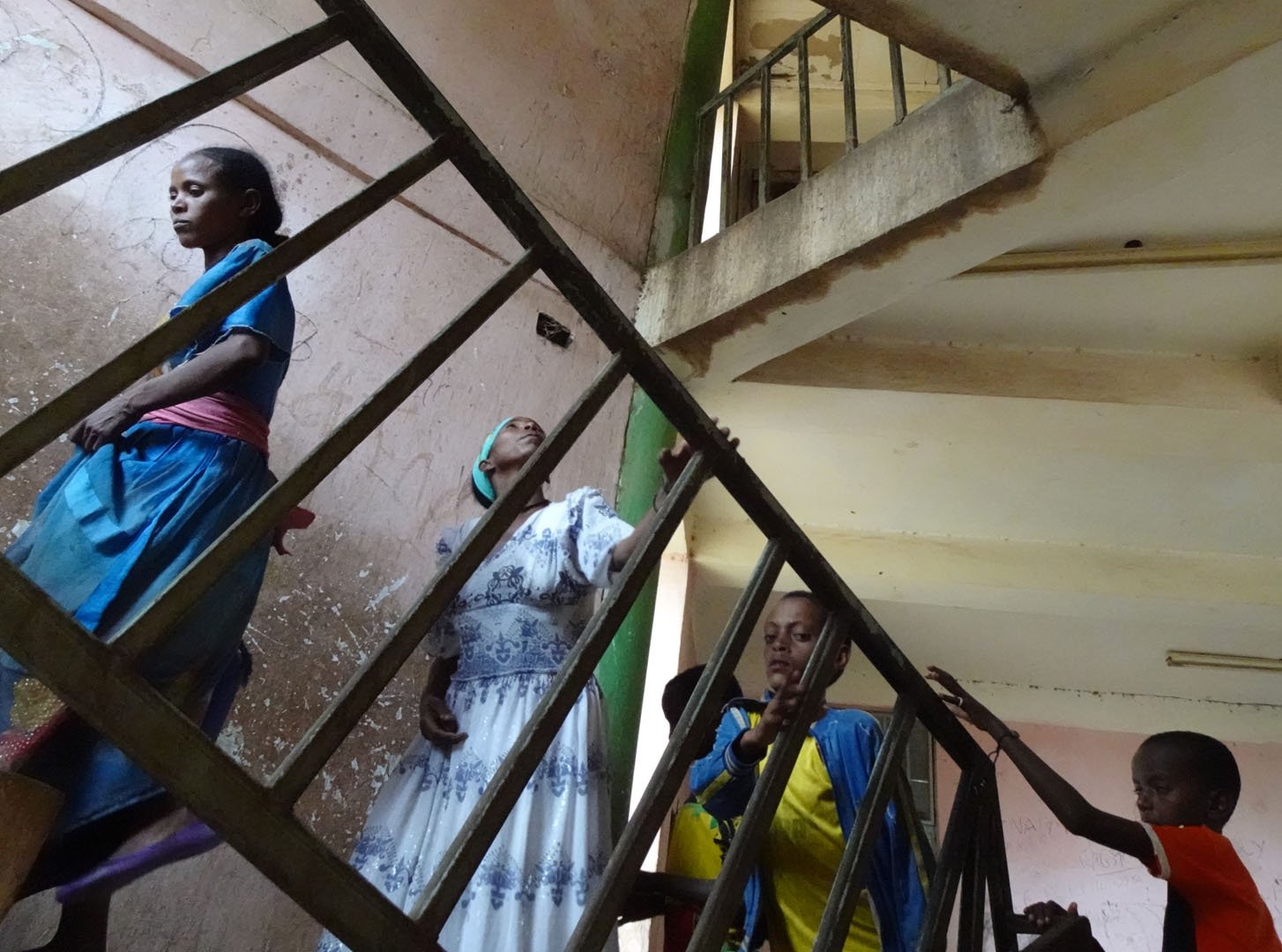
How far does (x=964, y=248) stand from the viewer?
9.66 ft

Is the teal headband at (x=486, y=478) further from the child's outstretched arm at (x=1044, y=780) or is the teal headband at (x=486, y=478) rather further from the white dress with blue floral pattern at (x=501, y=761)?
the child's outstretched arm at (x=1044, y=780)

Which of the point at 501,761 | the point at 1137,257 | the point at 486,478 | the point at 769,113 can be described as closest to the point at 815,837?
the point at 501,761

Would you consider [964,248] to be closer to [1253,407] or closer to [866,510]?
[1253,407]

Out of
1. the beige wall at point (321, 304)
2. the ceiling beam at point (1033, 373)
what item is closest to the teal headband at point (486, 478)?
the beige wall at point (321, 304)

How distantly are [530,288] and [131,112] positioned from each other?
237cm

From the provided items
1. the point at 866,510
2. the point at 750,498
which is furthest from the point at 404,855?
the point at 866,510

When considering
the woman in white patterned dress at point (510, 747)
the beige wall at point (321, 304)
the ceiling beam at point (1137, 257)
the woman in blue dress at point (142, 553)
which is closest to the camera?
the woman in blue dress at point (142, 553)

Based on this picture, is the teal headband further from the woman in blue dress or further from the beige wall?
the woman in blue dress

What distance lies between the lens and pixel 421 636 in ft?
3.38

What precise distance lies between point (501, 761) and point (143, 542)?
0.63 metres

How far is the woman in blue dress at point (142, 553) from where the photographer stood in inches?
52.7

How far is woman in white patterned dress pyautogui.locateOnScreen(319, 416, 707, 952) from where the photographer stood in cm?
162

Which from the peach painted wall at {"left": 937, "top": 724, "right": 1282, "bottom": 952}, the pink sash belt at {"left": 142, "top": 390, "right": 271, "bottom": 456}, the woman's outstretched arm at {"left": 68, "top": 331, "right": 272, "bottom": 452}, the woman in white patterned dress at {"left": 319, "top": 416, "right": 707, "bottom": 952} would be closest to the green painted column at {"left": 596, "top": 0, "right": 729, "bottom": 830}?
the woman in white patterned dress at {"left": 319, "top": 416, "right": 707, "bottom": 952}

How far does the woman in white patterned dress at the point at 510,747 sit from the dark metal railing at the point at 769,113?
1.89 m
